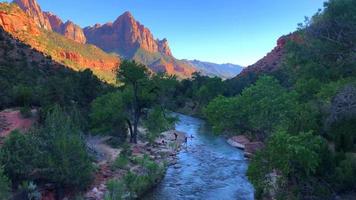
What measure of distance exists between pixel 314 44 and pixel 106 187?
1878cm

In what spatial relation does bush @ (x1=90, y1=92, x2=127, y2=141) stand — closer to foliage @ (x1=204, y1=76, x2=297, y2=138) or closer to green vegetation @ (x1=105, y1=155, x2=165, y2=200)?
green vegetation @ (x1=105, y1=155, x2=165, y2=200)

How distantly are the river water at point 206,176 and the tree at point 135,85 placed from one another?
730cm

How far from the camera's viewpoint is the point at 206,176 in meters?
34.7

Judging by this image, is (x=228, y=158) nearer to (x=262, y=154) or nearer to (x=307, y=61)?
(x=307, y=61)

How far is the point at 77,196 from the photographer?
23859mm

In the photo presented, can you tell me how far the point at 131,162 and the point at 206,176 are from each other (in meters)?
7.09

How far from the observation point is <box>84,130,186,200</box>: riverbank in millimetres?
27344

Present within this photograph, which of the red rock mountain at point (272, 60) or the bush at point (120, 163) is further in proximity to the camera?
the red rock mountain at point (272, 60)

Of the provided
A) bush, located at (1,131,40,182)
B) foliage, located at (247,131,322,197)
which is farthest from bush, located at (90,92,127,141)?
foliage, located at (247,131,322,197)

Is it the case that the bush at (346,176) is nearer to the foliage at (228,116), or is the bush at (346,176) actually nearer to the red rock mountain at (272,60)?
the foliage at (228,116)

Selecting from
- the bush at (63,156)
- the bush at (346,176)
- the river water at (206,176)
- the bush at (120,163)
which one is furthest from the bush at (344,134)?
the bush at (120,163)

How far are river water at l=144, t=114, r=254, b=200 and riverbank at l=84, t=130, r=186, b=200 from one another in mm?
1029

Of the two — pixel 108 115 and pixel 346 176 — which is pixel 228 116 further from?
pixel 108 115

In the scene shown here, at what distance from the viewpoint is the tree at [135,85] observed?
44.2m
